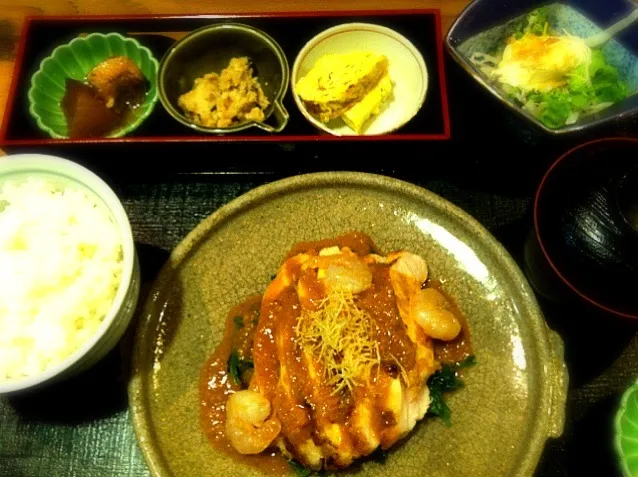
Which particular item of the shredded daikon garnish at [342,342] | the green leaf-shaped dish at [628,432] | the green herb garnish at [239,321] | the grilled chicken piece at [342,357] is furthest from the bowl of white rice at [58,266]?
the green leaf-shaped dish at [628,432]

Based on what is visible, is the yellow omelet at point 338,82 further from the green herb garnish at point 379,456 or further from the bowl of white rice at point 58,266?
the green herb garnish at point 379,456

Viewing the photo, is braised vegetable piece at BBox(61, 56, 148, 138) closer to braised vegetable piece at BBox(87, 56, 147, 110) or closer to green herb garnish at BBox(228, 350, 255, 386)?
braised vegetable piece at BBox(87, 56, 147, 110)

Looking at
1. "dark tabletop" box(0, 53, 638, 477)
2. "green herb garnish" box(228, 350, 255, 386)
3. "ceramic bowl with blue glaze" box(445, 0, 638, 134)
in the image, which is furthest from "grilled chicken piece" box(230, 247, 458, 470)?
"ceramic bowl with blue glaze" box(445, 0, 638, 134)

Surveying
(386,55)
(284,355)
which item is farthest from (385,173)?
(284,355)

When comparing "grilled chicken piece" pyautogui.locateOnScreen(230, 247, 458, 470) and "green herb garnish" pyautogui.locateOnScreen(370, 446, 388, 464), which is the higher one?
"grilled chicken piece" pyautogui.locateOnScreen(230, 247, 458, 470)

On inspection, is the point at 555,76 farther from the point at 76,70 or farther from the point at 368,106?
the point at 76,70
